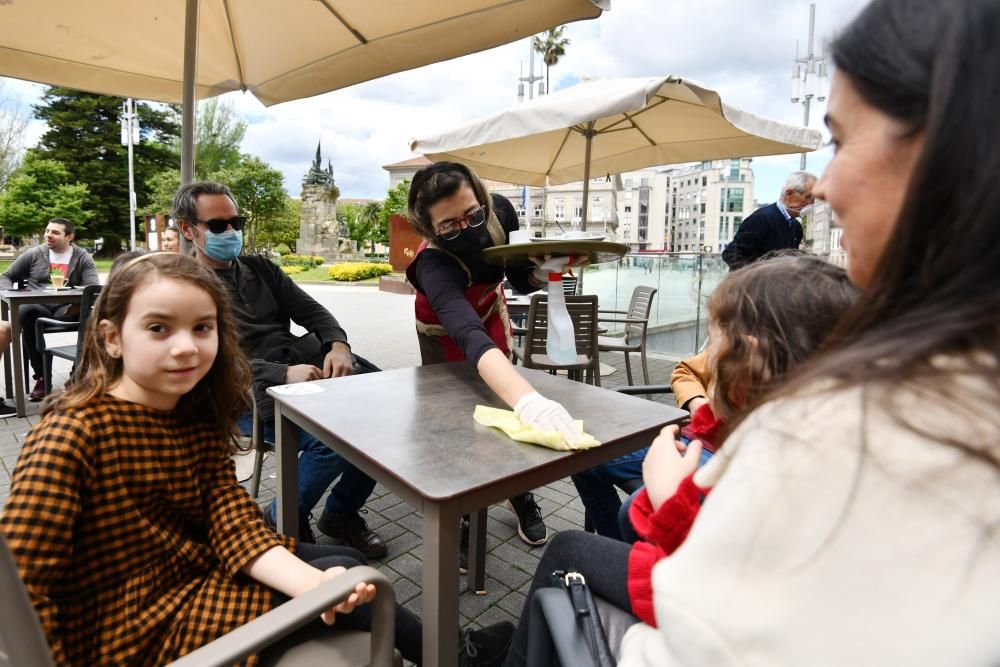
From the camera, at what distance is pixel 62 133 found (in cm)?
4322

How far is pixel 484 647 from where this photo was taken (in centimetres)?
172

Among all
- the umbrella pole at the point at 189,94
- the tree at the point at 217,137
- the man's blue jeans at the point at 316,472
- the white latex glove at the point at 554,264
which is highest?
the tree at the point at 217,137

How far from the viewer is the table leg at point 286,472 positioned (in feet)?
6.55

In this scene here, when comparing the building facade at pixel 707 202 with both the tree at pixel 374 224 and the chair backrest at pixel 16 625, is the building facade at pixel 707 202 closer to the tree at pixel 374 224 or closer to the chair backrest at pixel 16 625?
the tree at pixel 374 224

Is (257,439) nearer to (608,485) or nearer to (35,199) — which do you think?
(608,485)

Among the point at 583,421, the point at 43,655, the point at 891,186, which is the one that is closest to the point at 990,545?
the point at 891,186

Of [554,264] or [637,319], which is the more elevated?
[554,264]

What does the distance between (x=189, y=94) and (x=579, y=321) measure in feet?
9.80

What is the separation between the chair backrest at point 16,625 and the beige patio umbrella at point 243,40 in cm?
264

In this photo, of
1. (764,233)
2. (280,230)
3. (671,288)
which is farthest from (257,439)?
(280,230)

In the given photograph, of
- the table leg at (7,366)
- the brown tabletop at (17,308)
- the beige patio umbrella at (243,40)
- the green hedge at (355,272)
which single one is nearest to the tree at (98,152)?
the green hedge at (355,272)

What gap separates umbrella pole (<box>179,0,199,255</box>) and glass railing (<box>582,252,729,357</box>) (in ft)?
17.4

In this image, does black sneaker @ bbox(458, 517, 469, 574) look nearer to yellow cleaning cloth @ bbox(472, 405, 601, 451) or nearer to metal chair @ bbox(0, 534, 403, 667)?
yellow cleaning cloth @ bbox(472, 405, 601, 451)

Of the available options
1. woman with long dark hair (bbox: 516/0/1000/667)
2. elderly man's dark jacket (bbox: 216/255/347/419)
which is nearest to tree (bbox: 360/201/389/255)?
elderly man's dark jacket (bbox: 216/255/347/419)
